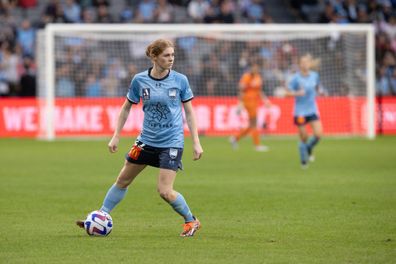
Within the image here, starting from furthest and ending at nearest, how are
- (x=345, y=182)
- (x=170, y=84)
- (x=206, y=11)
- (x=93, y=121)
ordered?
1. (x=206, y=11)
2. (x=93, y=121)
3. (x=345, y=182)
4. (x=170, y=84)

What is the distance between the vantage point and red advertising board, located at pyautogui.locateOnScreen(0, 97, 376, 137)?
3069cm

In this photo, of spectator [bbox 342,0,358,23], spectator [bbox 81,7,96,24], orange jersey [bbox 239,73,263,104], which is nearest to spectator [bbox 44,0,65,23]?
spectator [bbox 81,7,96,24]

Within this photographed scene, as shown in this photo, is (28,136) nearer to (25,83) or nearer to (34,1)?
(25,83)

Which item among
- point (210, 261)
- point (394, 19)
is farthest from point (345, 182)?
point (394, 19)

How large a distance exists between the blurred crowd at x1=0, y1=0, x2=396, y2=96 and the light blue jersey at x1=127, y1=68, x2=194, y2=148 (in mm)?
20578

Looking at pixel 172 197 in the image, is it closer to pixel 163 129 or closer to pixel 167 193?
pixel 167 193

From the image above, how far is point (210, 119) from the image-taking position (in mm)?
31594

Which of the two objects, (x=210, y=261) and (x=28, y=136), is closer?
(x=210, y=261)

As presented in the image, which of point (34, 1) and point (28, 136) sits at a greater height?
point (34, 1)

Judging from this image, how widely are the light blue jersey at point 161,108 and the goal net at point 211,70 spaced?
1959 cm

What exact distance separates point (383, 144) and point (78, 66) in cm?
988

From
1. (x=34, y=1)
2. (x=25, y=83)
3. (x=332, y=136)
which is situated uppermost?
(x=34, y=1)

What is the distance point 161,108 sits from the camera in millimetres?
10391

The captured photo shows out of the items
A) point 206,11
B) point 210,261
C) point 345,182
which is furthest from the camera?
point 206,11
